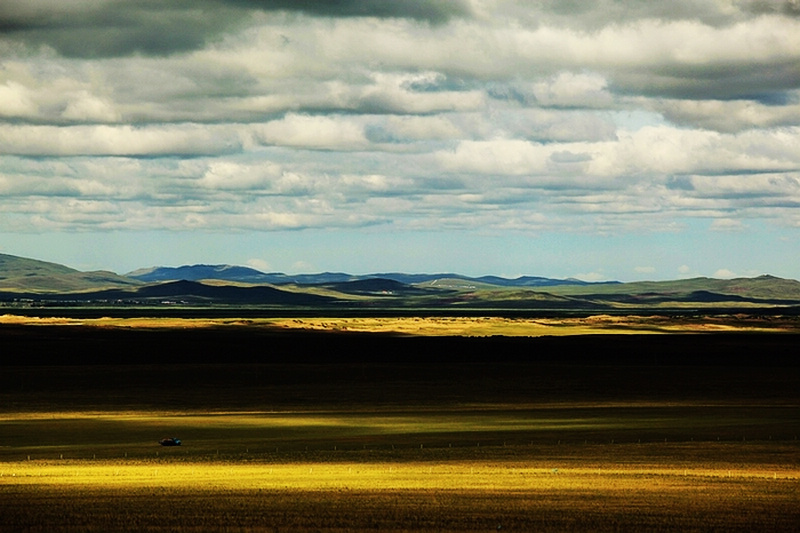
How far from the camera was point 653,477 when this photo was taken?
2012 inches

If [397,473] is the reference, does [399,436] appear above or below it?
below

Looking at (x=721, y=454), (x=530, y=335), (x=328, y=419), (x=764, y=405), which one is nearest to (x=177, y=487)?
(x=721, y=454)

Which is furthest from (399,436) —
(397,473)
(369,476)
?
(369,476)

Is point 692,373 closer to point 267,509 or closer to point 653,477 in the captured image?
point 653,477

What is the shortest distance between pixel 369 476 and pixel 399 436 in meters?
17.8

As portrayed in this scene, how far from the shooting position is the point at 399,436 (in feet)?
228

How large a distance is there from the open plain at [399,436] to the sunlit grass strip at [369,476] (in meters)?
0.17

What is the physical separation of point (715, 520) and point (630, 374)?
73.6 meters

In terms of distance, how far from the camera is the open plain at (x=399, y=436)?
41.5 m

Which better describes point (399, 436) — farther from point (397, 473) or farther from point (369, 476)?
point (369, 476)

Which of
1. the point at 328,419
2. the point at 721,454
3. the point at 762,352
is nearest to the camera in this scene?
A: the point at 721,454

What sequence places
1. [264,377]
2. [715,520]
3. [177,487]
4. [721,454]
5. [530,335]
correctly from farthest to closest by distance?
[530,335] → [264,377] → [721,454] → [177,487] → [715,520]

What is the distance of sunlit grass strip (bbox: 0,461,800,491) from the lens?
48469 millimetres

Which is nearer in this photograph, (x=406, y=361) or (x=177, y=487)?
(x=177, y=487)
